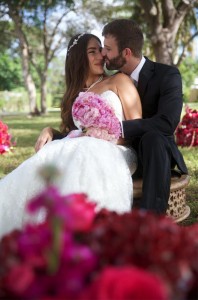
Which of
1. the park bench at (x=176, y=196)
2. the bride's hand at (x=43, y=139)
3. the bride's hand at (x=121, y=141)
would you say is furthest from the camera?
the bride's hand at (x=43, y=139)

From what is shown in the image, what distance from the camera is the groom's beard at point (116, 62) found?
13.3 feet

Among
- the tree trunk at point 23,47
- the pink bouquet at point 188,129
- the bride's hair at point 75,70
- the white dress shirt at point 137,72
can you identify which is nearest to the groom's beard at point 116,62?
the white dress shirt at point 137,72

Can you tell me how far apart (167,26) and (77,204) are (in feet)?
39.5

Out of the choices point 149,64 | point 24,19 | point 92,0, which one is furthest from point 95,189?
point 92,0

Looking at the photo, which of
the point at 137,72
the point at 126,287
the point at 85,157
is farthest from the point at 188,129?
the point at 126,287

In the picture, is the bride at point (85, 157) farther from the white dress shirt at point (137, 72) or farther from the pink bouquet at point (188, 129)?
the pink bouquet at point (188, 129)

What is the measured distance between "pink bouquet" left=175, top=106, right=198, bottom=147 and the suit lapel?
10.9 feet

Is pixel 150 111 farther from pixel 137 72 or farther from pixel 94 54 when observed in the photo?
pixel 94 54

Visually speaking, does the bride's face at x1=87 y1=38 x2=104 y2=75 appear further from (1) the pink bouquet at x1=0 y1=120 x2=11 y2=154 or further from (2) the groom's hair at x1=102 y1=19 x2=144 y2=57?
(1) the pink bouquet at x1=0 y1=120 x2=11 y2=154

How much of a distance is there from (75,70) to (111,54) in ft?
1.30

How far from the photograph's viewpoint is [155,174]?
3.39 m

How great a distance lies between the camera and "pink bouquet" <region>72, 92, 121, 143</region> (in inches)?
141

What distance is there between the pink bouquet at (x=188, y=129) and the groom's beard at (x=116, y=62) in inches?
135

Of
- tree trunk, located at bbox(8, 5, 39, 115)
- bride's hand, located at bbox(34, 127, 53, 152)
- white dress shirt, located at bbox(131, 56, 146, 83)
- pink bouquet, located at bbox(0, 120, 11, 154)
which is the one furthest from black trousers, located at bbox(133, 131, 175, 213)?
tree trunk, located at bbox(8, 5, 39, 115)
